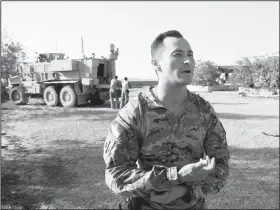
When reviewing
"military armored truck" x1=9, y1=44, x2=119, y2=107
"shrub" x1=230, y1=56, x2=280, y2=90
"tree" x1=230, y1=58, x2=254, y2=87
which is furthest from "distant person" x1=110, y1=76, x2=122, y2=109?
"tree" x1=230, y1=58, x2=254, y2=87

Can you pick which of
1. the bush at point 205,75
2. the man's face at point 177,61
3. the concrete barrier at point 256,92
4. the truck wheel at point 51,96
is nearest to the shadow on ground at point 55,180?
the man's face at point 177,61

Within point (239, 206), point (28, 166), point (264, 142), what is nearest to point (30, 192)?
point (28, 166)

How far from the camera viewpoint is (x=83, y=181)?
417cm

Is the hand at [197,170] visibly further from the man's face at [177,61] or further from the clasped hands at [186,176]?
the man's face at [177,61]

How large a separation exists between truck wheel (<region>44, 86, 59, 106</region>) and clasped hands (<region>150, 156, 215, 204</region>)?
40.5ft

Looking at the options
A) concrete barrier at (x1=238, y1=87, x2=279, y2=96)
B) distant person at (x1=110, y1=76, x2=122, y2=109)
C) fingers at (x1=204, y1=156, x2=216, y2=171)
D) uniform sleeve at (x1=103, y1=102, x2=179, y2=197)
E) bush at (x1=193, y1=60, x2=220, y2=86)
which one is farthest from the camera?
bush at (x1=193, y1=60, x2=220, y2=86)

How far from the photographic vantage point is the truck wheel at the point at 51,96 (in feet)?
43.3

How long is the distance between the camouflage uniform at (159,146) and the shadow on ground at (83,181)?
2.10 meters

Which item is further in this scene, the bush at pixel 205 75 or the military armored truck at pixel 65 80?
the bush at pixel 205 75

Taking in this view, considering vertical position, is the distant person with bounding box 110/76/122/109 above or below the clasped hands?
below

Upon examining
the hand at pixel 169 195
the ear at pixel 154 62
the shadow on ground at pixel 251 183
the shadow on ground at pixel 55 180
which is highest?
the ear at pixel 154 62

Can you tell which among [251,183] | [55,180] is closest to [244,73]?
[251,183]

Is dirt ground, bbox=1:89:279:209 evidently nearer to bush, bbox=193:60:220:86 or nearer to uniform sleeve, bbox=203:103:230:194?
uniform sleeve, bbox=203:103:230:194

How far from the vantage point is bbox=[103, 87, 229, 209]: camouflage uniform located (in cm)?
147
